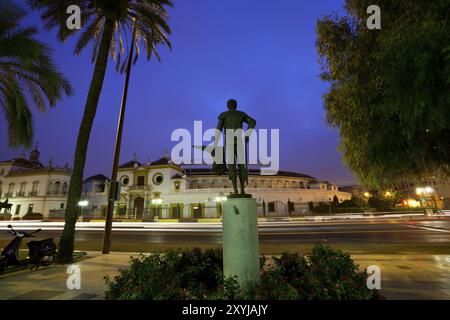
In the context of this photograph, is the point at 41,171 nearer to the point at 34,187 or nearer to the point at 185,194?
the point at 34,187

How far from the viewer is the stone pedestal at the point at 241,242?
13.4ft

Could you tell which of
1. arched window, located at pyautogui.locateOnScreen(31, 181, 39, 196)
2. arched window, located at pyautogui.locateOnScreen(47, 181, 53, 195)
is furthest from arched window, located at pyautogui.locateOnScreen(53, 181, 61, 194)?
arched window, located at pyautogui.locateOnScreen(31, 181, 39, 196)

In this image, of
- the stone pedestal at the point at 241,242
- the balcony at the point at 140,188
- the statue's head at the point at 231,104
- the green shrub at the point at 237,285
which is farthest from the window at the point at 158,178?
the stone pedestal at the point at 241,242

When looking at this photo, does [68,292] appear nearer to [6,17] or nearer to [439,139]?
[6,17]

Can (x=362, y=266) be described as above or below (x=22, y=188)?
below

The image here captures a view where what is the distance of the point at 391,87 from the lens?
5.09 m

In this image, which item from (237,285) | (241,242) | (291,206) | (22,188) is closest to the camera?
(237,285)

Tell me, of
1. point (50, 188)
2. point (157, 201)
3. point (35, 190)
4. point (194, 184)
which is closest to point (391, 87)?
point (157, 201)

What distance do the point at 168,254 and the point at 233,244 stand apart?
1.70m

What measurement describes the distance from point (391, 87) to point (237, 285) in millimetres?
4958

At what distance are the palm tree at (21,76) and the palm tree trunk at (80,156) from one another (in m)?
1.12

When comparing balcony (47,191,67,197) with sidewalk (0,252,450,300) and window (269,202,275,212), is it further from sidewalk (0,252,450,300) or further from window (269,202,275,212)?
sidewalk (0,252,450,300)

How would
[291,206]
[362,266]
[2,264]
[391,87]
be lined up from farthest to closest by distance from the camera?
[291,206]
[362,266]
[2,264]
[391,87]

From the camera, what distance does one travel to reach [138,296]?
350 cm
